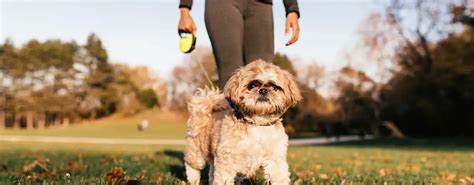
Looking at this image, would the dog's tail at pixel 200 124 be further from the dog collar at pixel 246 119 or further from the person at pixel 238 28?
the dog collar at pixel 246 119

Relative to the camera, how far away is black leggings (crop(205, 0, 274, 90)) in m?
4.65

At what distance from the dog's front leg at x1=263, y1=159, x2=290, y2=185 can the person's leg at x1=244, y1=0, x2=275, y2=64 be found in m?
1.46

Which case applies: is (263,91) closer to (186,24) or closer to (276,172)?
(276,172)

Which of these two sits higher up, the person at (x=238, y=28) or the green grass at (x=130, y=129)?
the person at (x=238, y=28)

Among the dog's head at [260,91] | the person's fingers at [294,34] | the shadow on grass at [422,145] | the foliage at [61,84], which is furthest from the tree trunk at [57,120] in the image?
the dog's head at [260,91]

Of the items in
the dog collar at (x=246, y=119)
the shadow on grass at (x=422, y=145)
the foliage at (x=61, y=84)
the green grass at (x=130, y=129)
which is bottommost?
the shadow on grass at (x=422, y=145)

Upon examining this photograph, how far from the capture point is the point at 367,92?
44844mm

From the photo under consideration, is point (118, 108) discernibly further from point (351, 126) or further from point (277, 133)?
point (277, 133)

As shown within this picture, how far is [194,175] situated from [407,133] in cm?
4238

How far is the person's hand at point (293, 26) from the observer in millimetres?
4758

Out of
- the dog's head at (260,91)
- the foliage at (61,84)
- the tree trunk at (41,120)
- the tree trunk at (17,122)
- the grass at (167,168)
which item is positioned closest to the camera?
the dog's head at (260,91)

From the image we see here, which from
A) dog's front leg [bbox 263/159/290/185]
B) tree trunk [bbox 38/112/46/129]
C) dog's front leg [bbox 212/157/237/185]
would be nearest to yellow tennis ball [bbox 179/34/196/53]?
dog's front leg [bbox 212/157/237/185]

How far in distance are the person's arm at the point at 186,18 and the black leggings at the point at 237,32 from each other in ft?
0.58

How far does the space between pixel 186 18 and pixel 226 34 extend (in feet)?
1.41
